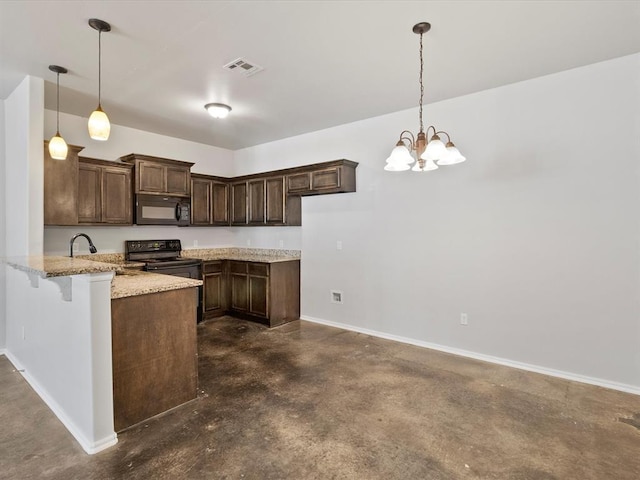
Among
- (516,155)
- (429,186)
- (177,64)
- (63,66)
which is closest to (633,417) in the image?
(516,155)

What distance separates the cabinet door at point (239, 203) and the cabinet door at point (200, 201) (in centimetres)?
41

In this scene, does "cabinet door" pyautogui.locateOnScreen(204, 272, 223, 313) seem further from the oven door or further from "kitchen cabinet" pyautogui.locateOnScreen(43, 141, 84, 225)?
"kitchen cabinet" pyautogui.locateOnScreen(43, 141, 84, 225)

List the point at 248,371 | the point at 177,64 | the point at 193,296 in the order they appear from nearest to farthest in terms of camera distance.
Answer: the point at 193,296 → the point at 177,64 → the point at 248,371

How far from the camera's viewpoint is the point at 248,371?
3.24 m

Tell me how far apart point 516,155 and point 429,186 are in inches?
35.8

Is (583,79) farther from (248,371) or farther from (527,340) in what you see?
(248,371)

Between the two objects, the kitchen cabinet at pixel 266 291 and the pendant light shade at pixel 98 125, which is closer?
the pendant light shade at pixel 98 125

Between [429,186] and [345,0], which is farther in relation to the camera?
[429,186]

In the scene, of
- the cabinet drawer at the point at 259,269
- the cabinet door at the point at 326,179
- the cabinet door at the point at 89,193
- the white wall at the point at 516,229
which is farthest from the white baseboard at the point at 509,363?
the cabinet door at the point at 89,193

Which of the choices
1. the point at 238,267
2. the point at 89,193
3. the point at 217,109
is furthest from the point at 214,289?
the point at 217,109

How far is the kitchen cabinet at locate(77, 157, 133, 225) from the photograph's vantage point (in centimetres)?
406

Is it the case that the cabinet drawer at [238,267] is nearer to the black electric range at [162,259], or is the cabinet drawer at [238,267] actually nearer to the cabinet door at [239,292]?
the cabinet door at [239,292]

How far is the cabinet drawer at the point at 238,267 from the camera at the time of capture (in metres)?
5.03

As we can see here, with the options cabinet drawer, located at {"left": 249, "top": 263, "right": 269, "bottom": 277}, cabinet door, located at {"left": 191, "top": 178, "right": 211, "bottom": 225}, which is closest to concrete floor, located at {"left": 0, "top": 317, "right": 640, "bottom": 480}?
cabinet drawer, located at {"left": 249, "top": 263, "right": 269, "bottom": 277}
